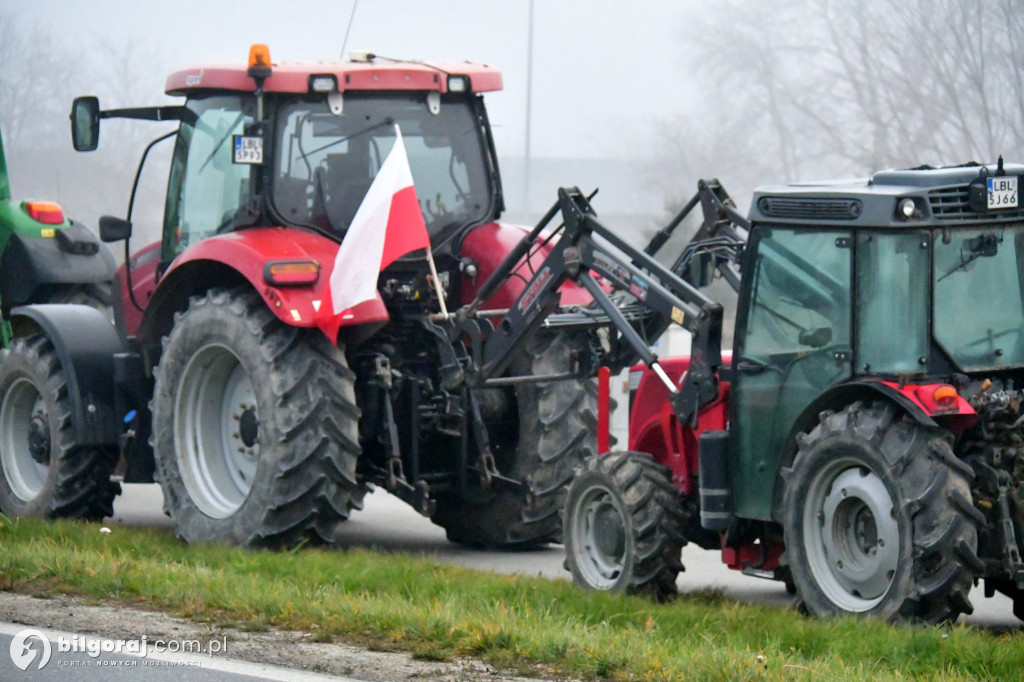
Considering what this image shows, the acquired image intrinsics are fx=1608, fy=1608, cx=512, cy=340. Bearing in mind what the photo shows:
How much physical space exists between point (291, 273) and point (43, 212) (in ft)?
17.1

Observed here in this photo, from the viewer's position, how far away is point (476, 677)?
595 centimetres

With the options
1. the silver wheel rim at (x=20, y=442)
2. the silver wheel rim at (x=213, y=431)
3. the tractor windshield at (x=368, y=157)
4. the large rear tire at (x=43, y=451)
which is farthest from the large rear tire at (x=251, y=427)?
the silver wheel rim at (x=20, y=442)

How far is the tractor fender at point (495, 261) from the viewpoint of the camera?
31.9 feet

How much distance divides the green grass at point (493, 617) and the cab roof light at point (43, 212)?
15.7 ft

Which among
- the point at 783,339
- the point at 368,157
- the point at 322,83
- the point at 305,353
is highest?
the point at 322,83

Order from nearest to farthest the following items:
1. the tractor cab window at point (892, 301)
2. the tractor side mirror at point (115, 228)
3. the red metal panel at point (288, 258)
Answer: the tractor cab window at point (892, 301) < the red metal panel at point (288, 258) < the tractor side mirror at point (115, 228)

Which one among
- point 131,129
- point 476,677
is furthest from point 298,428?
point 131,129

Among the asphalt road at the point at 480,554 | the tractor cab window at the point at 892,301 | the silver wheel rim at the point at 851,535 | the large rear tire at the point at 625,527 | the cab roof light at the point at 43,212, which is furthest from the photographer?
the cab roof light at the point at 43,212

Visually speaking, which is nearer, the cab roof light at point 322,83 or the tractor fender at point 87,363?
the cab roof light at point 322,83

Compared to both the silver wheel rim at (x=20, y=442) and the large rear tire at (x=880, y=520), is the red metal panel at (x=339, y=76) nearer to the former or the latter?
the silver wheel rim at (x=20, y=442)

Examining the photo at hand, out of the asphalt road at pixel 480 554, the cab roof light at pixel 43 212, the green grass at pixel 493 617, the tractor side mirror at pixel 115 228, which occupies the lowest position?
the asphalt road at pixel 480 554

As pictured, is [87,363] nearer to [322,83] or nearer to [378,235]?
[322,83]

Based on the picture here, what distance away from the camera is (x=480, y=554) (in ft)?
32.9

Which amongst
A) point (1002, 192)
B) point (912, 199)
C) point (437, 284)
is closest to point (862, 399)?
point (912, 199)
